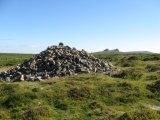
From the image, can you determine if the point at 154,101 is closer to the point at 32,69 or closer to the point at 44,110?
the point at 44,110

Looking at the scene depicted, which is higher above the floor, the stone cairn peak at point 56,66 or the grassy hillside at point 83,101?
the stone cairn peak at point 56,66

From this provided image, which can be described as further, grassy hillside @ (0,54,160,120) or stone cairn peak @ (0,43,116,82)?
stone cairn peak @ (0,43,116,82)

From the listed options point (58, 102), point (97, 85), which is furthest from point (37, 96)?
point (97, 85)

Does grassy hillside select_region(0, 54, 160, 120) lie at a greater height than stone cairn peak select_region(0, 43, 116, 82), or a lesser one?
lesser

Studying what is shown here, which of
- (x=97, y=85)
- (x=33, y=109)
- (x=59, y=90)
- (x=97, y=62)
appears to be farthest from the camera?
(x=97, y=62)

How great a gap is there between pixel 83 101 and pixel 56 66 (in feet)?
31.3

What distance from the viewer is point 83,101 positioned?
15.6 meters

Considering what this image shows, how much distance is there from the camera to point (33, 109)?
544 inches

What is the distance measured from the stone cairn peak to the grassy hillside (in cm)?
400

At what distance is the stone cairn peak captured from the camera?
23469 mm

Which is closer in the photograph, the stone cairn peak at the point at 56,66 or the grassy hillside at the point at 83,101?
the grassy hillside at the point at 83,101

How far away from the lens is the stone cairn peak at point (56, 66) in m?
23.5

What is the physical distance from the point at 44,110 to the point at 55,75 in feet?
31.1

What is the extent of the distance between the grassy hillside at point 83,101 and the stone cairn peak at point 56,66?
13.1ft
